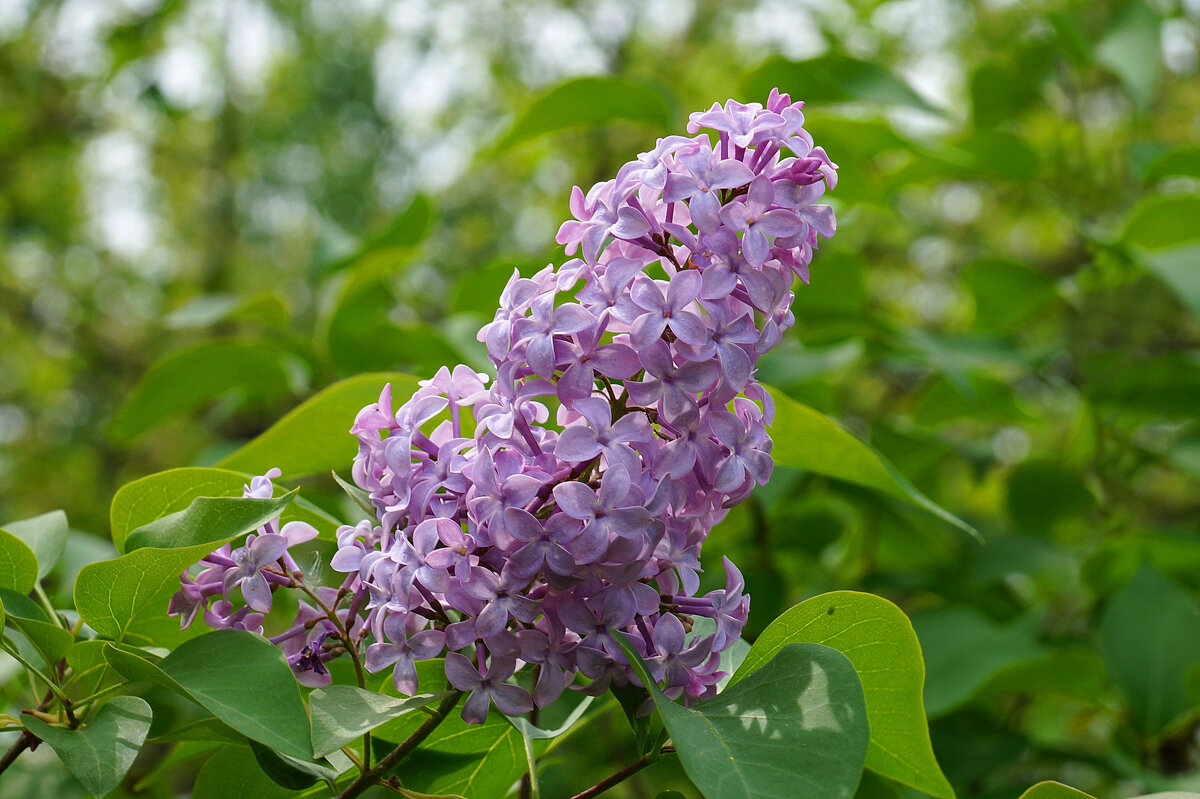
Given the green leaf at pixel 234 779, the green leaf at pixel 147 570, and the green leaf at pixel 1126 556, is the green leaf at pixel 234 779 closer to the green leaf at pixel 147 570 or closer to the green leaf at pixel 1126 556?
the green leaf at pixel 147 570

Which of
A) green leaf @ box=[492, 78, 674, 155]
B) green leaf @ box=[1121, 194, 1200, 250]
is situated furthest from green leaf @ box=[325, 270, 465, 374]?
green leaf @ box=[1121, 194, 1200, 250]

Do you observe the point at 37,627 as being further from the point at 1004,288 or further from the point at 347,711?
the point at 1004,288

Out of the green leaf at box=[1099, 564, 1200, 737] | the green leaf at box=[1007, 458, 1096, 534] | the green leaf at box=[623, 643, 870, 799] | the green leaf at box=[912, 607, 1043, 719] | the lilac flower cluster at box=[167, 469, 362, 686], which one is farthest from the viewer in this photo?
the green leaf at box=[1007, 458, 1096, 534]

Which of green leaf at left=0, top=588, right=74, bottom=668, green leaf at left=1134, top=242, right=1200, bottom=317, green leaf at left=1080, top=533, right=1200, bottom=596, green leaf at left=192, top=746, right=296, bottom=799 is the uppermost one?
green leaf at left=0, top=588, right=74, bottom=668

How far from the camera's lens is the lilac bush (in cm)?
48

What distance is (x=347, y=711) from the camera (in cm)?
47

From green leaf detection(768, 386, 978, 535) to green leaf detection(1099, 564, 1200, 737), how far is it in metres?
0.44

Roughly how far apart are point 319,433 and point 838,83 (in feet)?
2.79

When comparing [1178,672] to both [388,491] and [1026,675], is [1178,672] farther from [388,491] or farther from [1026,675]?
[388,491]

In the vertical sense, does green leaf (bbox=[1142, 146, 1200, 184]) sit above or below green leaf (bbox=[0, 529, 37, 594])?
below

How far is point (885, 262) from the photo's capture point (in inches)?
117

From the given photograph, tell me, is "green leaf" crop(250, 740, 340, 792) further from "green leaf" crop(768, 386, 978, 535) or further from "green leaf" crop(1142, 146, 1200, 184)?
"green leaf" crop(1142, 146, 1200, 184)

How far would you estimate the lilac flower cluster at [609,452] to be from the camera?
1.56ft

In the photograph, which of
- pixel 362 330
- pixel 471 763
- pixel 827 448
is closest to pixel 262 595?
pixel 471 763
